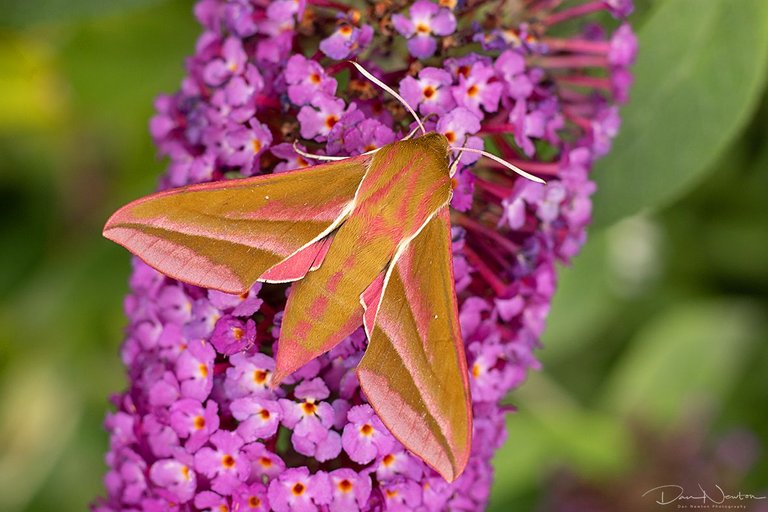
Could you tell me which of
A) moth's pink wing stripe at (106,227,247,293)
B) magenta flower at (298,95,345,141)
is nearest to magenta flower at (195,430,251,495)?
moth's pink wing stripe at (106,227,247,293)

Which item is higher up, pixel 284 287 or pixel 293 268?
pixel 293 268

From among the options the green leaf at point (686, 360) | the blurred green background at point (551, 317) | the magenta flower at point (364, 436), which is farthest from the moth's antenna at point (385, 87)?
the green leaf at point (686, 360)

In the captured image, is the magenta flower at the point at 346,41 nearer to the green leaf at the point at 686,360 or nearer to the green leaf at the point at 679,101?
the green leaf at the point at 679,101

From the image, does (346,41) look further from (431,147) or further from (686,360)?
(686,360)

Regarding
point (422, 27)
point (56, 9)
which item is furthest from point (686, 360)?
point (56, 9)

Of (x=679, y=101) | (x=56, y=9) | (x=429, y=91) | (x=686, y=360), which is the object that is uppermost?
(x=56, y=9)

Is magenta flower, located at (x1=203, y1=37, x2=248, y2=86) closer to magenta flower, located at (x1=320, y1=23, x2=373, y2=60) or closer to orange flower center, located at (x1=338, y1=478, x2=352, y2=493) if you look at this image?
magenta flower, located at (x1=320, y1=23, x2=373, y2=60)
